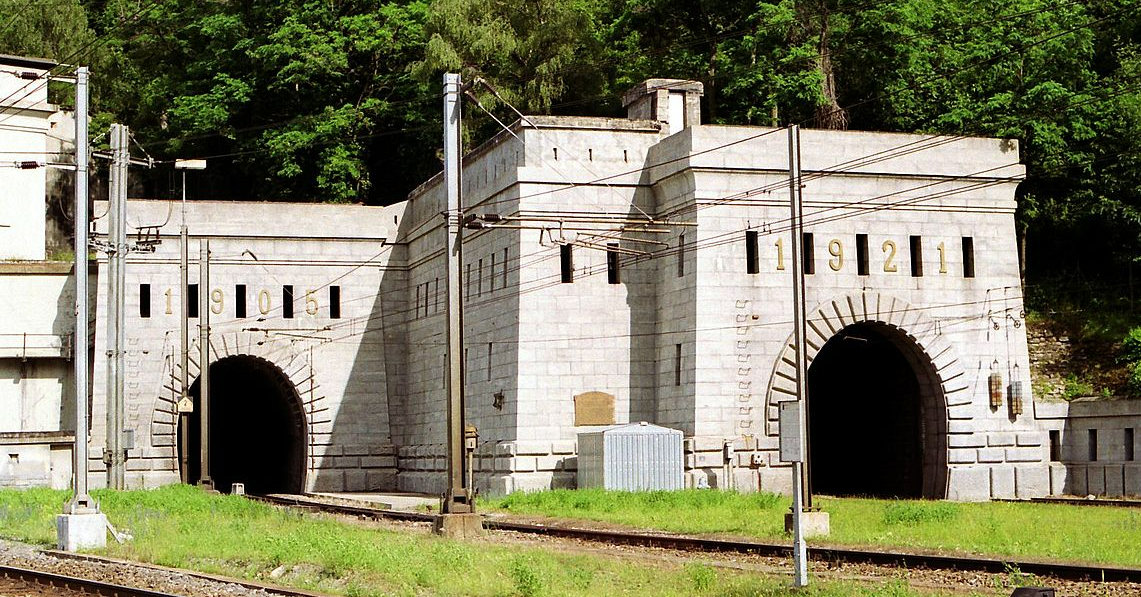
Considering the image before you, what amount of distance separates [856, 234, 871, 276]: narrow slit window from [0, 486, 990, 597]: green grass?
18492mm

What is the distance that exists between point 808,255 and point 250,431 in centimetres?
3439

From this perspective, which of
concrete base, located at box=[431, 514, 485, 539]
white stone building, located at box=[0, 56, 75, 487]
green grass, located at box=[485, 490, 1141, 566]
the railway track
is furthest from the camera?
white stone building, located at box=[0, 56, 75, 487]

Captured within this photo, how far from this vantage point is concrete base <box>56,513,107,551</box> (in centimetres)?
2970

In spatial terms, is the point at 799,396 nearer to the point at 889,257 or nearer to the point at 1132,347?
the point at 889,257

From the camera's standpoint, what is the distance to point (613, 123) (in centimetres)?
4703

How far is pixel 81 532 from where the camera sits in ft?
97.6

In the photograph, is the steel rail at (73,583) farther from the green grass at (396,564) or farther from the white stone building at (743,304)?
the white stone building at (743,304)

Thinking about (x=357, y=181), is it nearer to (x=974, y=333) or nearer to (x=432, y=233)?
(x=432, y=233)

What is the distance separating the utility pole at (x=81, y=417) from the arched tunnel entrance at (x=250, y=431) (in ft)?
96.5

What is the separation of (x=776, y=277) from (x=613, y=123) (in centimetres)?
684

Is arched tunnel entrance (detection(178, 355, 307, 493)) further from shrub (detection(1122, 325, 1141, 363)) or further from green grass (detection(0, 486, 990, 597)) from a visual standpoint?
shrub (detection(1122, 325, 1141, 363))

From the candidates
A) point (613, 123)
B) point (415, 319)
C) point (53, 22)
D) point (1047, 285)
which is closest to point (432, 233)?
point (415, 319)

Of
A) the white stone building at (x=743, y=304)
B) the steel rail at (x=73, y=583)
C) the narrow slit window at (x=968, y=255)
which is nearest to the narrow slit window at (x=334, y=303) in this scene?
the white stone building at (x=743, y=304)

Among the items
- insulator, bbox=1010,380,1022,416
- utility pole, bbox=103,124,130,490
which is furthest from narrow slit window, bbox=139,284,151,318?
insulator, bbox=1010,380,1022,416
